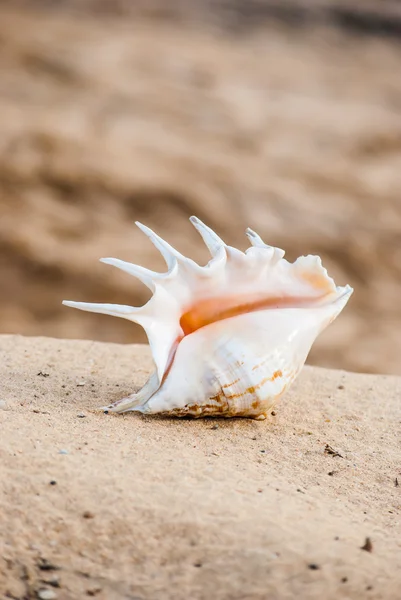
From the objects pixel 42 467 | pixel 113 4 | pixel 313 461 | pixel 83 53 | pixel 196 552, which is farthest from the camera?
pixel 113 4

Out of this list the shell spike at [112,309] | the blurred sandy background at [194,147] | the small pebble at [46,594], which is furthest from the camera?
the blurred sandy background at [194,147]

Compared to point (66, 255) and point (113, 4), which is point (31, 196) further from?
point (113, 4)

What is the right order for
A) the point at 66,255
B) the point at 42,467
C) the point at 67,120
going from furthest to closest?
the point at 67,120 < the point at 66,255 < the point at 42,467

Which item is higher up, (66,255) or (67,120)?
(67,120)

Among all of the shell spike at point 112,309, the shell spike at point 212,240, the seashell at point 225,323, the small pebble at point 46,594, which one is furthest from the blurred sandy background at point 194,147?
the small pebble at point 46,594

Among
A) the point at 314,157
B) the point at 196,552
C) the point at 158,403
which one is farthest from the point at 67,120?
the point at 196,552

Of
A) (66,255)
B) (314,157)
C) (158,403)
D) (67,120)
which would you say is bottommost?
(66,255)

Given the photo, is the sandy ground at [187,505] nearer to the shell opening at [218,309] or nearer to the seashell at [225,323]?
the seashell at [225,323]

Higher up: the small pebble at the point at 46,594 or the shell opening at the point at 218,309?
the shell opening at the point at 218,309
